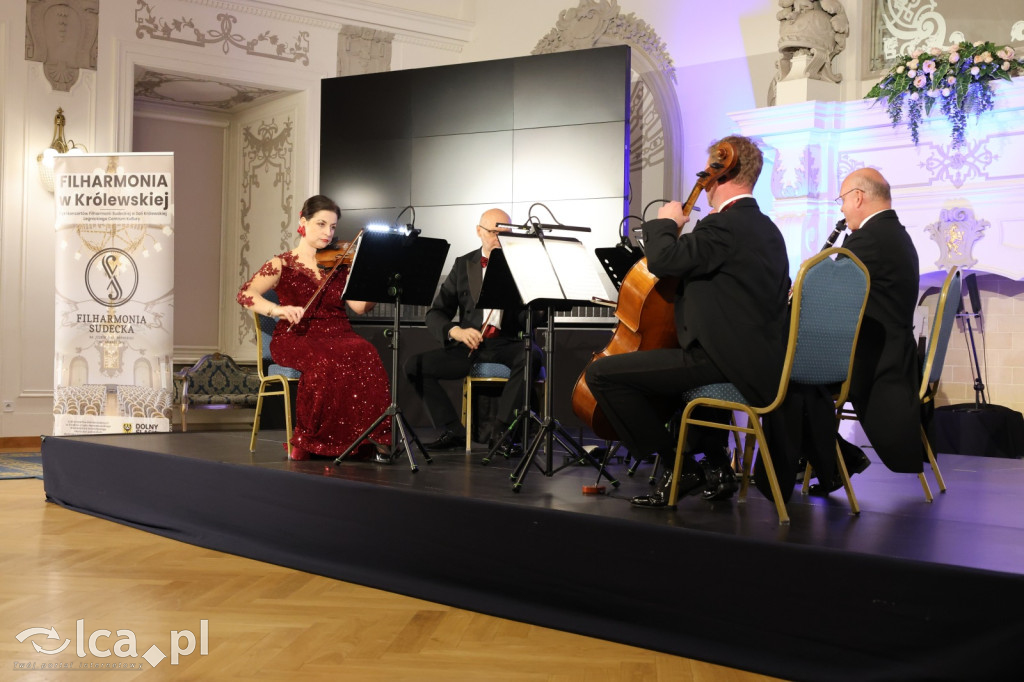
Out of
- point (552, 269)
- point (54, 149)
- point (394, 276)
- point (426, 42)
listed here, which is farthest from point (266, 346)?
point (426, 42)

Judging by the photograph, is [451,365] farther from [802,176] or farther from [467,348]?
[802,176]

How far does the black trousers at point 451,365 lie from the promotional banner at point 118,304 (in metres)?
1.51

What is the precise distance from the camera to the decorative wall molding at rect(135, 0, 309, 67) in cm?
793

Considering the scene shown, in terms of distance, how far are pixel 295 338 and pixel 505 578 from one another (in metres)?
1.84

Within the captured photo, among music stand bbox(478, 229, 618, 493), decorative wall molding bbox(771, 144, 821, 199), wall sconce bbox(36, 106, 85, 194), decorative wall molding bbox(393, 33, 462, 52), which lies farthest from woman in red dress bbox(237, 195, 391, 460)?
decorative wall molding bbox(393, 33, 462, 52)

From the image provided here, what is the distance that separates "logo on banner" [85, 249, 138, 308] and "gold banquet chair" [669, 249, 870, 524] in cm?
371

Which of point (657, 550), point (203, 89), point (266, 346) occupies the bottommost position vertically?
point (657, 550)

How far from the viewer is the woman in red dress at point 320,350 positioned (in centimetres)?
425

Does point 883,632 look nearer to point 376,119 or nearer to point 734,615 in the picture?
point 734,615

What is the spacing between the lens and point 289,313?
4168mm

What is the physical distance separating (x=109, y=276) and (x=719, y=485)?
3.82m

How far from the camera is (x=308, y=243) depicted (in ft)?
14.8

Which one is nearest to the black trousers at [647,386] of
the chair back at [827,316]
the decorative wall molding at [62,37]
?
the chair back at [827,316]

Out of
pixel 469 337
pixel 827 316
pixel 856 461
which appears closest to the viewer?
pixel 827 316
